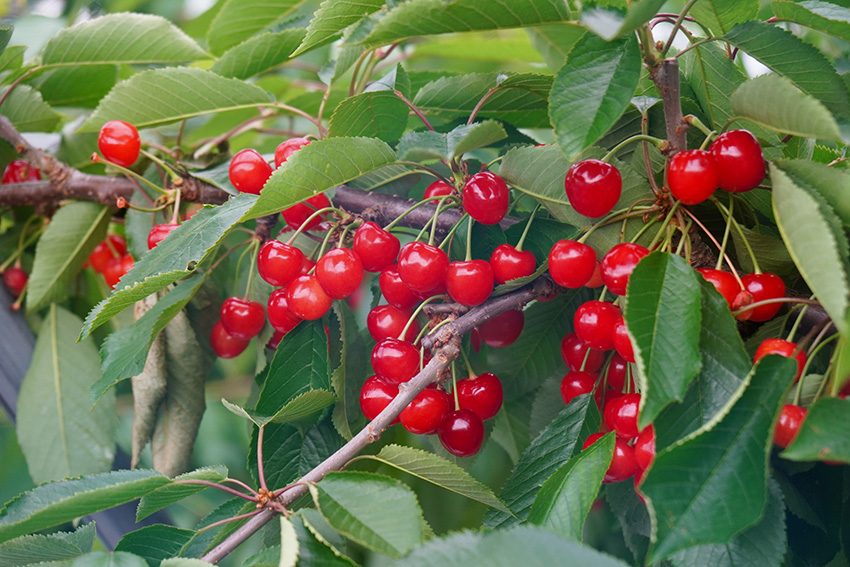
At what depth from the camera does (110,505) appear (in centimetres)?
62

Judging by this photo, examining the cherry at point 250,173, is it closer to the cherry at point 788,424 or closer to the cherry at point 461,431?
the cherry at point 461,431

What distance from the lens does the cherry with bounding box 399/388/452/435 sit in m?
0.73

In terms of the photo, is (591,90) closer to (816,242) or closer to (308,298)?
(816,242)

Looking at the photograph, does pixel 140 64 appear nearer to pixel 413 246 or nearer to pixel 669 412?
pixel 413 246

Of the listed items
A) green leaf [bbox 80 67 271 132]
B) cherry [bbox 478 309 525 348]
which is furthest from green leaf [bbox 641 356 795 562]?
green leaf [bbox 80 67 271 132]

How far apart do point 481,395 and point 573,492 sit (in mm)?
215

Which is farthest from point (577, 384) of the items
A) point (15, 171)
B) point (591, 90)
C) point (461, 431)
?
point (15, 171)

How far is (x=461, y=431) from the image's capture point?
77 centimetres

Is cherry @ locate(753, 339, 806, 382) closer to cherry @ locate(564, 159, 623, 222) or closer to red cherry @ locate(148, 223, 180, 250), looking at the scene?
cherry @ locate(564, 159, 623, 222)

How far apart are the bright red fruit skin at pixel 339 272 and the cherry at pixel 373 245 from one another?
22mm

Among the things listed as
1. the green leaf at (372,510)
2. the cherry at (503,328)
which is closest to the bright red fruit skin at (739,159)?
the cherry at (503,328)

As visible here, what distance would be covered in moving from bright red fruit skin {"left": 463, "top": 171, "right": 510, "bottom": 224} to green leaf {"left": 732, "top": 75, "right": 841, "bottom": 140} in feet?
0.84

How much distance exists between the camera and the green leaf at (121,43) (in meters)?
1.16

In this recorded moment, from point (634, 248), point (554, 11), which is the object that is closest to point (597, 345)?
point (634, 248)
